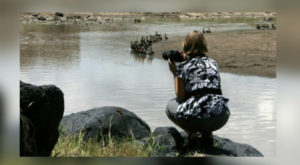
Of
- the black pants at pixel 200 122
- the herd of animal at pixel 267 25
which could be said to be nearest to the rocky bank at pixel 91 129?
the black pants at pixel 200 122

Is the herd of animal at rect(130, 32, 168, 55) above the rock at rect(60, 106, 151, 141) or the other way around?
above

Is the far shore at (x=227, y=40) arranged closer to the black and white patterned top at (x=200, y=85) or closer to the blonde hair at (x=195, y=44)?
the blonde hair at (x=195, y=44)

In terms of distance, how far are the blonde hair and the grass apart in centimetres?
86

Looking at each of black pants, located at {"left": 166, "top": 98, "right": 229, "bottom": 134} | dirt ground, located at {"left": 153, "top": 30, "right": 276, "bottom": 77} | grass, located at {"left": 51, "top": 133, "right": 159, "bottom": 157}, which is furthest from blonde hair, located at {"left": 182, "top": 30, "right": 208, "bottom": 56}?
grass, located at {"left": 51, "top": 133, "right": 159, "bottom": 157}

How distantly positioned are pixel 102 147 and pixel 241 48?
1782 millimetres

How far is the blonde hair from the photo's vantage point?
3.87m

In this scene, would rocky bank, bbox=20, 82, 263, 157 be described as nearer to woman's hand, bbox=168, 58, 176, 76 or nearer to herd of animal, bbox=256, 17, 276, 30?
woman's hand, bbox=168, 58, 176, 76

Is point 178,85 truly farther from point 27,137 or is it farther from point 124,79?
point 27,137

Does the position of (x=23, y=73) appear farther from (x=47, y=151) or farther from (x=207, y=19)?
(x=207, y=19)

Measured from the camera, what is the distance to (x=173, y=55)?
3.91 metres

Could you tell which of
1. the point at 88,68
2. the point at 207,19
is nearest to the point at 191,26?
the point at 207,19

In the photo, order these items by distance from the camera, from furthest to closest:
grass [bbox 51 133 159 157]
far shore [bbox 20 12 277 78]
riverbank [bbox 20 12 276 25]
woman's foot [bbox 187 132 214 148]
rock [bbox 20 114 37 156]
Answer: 1. far shore [bbox 20 12 277 78]
2. riverbank [bbox 20 12 276 25]
3. grass [bbox 51 133 159 157]
4. woman's foot [bbox 187 132 214 148]
5. rock [bbox 20 114 37 156]

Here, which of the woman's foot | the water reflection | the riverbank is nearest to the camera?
the woman's foot

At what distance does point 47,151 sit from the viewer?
4.08 meters
